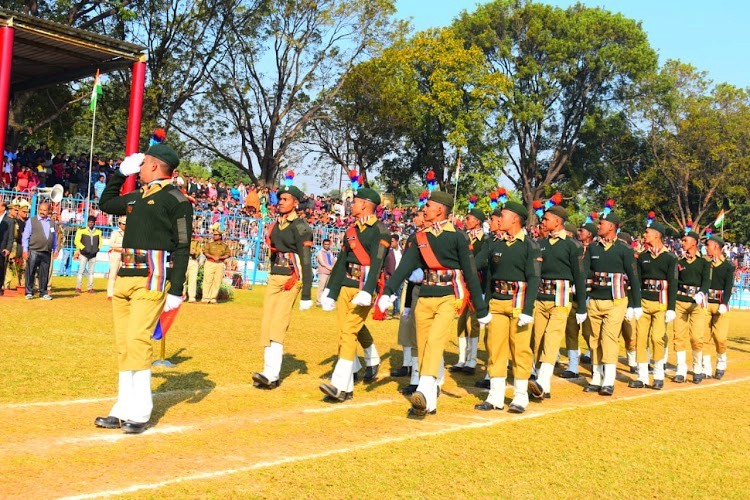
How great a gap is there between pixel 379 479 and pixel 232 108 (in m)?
42.1

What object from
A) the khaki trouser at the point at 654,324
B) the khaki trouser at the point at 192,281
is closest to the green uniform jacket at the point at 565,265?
the khaki trouser at the point at 654,324

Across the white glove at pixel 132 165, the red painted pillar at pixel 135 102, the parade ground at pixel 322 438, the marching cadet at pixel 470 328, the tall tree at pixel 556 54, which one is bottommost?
the parade ground at pixel 322 438

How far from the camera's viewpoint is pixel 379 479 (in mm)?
5883

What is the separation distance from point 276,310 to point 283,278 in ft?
1.38

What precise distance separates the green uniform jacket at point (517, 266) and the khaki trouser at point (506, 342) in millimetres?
158

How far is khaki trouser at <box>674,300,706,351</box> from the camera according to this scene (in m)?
13.2

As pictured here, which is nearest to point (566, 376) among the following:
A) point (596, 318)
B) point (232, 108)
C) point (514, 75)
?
point (596, 318)

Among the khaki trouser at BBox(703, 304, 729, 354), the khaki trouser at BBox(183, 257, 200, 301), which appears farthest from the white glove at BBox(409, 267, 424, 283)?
the khaki trouser at BBox(183, 257, 200, 301)

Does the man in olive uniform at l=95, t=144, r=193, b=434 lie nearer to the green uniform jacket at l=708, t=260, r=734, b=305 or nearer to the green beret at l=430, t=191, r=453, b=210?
the green beret at l=430, t=191, r=453, b=210

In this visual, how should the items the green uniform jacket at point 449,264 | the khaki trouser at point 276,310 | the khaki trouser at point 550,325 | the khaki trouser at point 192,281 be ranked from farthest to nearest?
the khaki trouser at point 192,281, the khaki trouser at point 550,325, the khaki trouser at point 276,310, the green uniform jacket at point 449,264

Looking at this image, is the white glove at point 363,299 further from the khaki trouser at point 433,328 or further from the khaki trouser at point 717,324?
the khaki trouser at point 717,324

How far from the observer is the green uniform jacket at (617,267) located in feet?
37.1

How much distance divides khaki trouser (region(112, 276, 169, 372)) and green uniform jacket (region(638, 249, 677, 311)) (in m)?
8.34

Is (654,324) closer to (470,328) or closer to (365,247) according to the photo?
(470,328)
